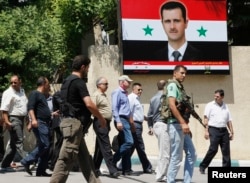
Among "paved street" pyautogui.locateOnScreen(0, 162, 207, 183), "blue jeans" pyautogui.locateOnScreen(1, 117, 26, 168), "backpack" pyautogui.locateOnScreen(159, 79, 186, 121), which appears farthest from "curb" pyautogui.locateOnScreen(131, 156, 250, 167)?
"backpack" pyautogui.locateOnScreen(159, 79, 186, 121)

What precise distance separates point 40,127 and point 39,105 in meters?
0.39

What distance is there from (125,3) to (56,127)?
4296 millimetres

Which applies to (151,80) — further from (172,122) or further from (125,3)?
(172,122)

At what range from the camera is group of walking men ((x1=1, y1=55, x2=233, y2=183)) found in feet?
26.8

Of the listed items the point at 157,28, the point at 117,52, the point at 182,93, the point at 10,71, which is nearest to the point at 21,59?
the point at 10,71

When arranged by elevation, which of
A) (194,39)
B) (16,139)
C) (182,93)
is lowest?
(16,139)

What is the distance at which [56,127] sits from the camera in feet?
38.5

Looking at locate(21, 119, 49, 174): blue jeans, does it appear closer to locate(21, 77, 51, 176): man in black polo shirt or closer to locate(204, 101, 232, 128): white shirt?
locate(21, 77, 51, 176): man in black polo shirt

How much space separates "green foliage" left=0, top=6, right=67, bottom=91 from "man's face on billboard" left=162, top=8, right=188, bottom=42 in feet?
8.51

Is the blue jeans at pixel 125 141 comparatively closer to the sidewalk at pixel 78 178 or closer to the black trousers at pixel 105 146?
the black trousers at pixel 105 146

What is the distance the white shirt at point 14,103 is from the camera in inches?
453

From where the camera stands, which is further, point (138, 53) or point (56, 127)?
point (138, 53)

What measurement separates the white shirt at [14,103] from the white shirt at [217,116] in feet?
12.0

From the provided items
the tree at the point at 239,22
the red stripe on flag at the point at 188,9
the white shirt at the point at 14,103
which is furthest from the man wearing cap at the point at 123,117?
the tree at the point at 239,22
